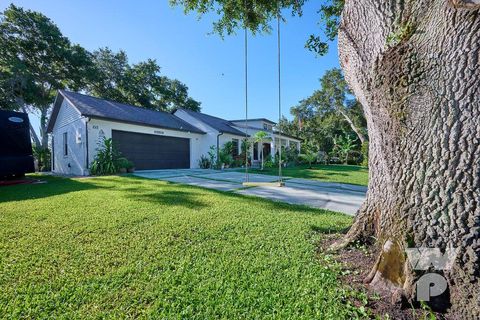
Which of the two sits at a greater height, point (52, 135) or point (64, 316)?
point (52, 135)

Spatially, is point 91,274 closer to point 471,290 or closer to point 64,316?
point 64,316

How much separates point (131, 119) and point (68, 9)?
580 centimetres

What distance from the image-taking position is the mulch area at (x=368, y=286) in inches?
65.9

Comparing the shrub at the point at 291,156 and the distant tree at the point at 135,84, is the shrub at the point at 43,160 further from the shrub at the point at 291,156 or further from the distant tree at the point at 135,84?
the shrub at the point at 291,156

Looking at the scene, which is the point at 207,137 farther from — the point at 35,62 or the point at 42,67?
the point at 35,62

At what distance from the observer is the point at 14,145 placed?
8.59 metres

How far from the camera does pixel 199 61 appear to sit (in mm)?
14188

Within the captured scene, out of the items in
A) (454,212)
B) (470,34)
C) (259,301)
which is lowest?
(259,301)

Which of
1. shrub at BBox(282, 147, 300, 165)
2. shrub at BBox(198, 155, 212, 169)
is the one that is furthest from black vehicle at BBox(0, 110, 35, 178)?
shrub at BBox(282, 147, 300, 165)

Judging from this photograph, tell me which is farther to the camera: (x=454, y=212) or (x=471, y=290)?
(x=454, y=212)

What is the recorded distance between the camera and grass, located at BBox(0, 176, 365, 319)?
178 centimetres

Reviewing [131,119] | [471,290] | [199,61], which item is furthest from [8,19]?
[471,290]

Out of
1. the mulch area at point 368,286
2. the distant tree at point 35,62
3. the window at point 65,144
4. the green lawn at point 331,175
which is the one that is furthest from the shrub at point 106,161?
the mulch area at point 368,286

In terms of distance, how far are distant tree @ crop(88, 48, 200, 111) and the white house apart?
11.3 metres
